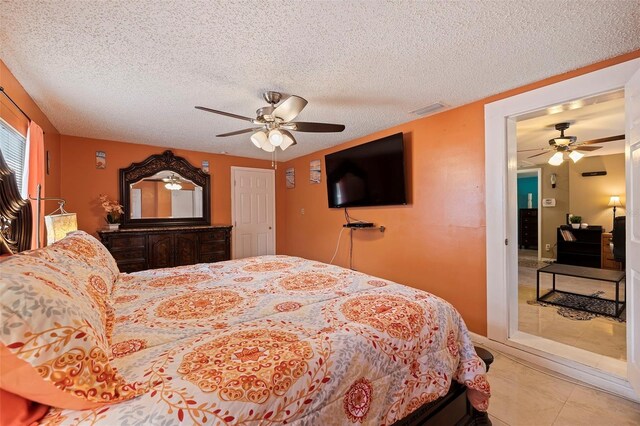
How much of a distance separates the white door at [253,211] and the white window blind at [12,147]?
290cm

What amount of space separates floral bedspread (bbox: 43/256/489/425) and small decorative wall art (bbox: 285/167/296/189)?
3613 millimetres

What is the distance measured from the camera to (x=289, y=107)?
2105mm

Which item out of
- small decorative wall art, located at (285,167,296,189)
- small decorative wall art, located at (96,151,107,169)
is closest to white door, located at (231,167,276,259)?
small decorative wall art, located at (285,167,296,189)

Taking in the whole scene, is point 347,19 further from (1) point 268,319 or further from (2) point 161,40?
(1) point 268,319

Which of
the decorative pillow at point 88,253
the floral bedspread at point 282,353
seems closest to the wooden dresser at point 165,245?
Result: the decorative pillow at point 88,253

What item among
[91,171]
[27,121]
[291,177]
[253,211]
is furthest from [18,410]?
[291,177]

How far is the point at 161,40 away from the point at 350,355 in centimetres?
202

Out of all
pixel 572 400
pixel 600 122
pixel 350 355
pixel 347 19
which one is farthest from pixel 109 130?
pixel 600 122

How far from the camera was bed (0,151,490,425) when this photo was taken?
2.39ft

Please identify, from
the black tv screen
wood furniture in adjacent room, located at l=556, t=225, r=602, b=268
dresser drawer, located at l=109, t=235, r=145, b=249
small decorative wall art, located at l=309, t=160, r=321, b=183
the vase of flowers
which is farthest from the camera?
wood furniture in adjacent room, located at l=556, t=225, r=602, b=268

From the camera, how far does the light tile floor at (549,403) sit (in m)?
1.66

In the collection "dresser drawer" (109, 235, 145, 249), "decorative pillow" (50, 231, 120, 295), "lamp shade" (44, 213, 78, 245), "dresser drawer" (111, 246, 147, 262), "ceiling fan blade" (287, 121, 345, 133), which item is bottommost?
"dresser drawer" (111, 246, 147, 262)

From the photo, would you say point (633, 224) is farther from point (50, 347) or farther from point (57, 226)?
point (57, 226)

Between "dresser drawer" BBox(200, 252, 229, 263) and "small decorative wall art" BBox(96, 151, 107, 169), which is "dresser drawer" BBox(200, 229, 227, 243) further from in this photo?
"small decorative wall art" BBox(96, 151, 107, 169)
